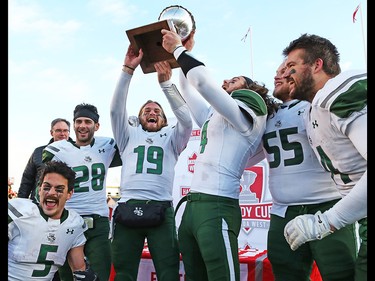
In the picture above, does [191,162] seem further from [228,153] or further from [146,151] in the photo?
[228,153]

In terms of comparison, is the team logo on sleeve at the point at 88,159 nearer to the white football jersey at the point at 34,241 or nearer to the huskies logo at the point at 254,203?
the white football jersey at the point at 34,241

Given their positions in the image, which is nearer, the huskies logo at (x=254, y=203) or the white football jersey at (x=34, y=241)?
the white football jersey at (x=34, y=241)

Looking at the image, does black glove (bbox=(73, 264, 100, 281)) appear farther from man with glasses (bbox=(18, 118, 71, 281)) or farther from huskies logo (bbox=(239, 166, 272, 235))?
huskies logo (bbox=(239, 166, 272, 235))

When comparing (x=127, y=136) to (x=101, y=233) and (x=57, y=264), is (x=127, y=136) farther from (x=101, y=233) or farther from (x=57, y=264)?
(x=57, y=264)

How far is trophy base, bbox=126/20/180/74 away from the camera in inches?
112

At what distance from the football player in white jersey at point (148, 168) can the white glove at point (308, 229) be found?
57.4 inches

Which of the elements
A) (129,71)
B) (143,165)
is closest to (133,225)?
(143,165)

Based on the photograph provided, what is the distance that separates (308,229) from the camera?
5.44 ft

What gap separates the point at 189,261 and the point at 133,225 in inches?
27.3

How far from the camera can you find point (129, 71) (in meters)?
3.22

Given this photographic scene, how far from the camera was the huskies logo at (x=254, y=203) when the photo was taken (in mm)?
5099

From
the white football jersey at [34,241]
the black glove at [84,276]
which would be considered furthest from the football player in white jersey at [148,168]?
the white football jersey at [34,241]

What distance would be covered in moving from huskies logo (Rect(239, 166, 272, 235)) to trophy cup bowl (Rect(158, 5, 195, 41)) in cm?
262

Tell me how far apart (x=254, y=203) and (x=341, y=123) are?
144 inches
